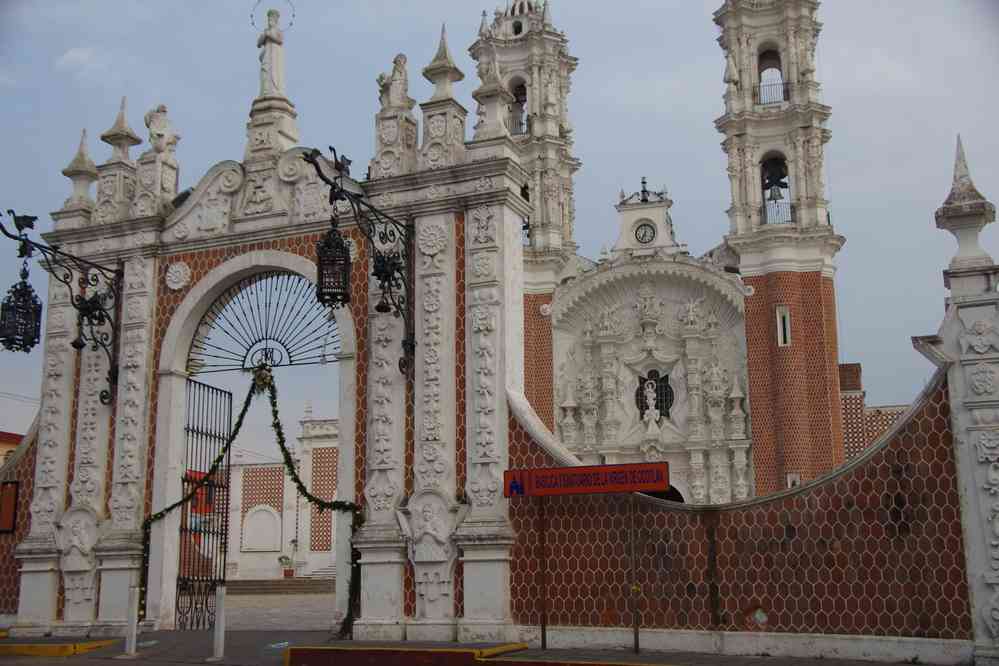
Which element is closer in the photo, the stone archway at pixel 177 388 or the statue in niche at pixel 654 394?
the stone archway at pixel 177 388

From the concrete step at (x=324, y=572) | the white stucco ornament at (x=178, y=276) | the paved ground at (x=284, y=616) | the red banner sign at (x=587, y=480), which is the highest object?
the white stucco ornament at (x=178, y=276)

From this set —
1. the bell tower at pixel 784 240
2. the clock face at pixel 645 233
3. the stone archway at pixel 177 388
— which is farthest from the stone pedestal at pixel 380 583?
the clock face at pixel 645 233

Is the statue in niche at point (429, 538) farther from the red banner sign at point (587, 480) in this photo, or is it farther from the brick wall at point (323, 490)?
the brick wall at point (323, 490)

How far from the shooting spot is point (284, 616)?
20.7 metres

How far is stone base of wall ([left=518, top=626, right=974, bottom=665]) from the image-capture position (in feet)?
31.4

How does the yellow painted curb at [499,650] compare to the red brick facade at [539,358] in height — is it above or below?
below

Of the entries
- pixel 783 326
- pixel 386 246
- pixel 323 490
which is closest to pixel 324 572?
pixel 323 490

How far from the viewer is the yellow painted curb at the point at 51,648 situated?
12.7 m

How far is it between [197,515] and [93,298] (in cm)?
338

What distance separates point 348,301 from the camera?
12648mm

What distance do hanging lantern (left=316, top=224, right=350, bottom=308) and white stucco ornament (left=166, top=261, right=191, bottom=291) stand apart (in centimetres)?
293

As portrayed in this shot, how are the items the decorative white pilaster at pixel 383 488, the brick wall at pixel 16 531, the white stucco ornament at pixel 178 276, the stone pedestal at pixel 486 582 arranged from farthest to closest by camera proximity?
1. the brick wall at pixel 16 531
2. the white stucco ornament at pixel 178 276
3. the decorative white pilaster at pixel 383 488
4. the stone pedestal at pixel 486 582

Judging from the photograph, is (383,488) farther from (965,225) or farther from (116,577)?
(965,225)

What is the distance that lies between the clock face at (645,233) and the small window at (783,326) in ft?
16.3
